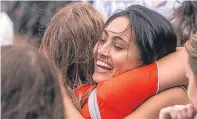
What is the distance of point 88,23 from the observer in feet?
8.27

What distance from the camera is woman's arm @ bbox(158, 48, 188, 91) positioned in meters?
2.25

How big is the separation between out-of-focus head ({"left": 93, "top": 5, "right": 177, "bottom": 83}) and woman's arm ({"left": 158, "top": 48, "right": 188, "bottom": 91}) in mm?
98

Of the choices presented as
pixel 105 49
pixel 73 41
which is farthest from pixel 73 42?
pixel 105 49

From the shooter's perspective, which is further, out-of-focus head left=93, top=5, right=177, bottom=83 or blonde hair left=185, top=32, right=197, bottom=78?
out-of-focus head left=93, top=5, right=177, bottom=83

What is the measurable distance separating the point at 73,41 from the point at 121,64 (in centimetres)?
23

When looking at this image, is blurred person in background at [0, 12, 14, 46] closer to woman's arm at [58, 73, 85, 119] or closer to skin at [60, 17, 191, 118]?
woman's arm at [58, 73, 85, 119]

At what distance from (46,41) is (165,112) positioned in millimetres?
685

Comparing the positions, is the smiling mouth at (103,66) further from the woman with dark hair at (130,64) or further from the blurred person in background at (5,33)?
the blurred person in background at (5,33)

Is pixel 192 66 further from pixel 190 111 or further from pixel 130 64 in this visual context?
pixel 130 64

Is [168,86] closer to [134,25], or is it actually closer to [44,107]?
[134,25]

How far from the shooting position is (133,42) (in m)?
2.40

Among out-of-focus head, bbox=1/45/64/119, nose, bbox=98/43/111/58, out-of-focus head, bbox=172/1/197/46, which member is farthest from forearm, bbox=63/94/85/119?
out-of-focus head, bbox=172/1/197/46

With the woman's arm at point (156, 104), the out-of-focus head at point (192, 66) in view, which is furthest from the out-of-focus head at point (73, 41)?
the out-of-focus head at point (192, 66)

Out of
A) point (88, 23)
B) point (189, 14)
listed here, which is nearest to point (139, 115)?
point (88, 23)
